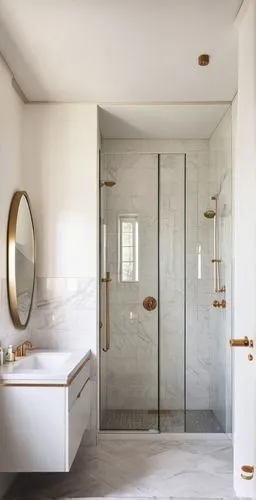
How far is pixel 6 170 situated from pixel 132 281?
4.73 feet

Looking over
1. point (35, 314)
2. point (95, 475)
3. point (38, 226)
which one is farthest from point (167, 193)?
point (95, 475)

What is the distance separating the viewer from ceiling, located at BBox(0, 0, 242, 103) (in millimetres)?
2168

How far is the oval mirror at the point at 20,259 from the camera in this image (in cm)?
282

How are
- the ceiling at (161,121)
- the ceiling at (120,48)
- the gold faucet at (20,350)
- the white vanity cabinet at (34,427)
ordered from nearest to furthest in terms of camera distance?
1. the ceiling at (120,48)
2. the white vanity cabinet at (34,427)
3. the gold faucet at (20,350)
4. the ceiling at (161,121)

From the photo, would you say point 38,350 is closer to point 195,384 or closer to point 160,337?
point 160,337

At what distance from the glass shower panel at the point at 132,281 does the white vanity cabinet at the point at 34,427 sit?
1.36 meters

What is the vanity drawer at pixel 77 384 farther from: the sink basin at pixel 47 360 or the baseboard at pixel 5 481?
the baseboard at pixel 5 481

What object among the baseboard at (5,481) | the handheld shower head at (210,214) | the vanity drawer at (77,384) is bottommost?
the baseboard at (5,481)

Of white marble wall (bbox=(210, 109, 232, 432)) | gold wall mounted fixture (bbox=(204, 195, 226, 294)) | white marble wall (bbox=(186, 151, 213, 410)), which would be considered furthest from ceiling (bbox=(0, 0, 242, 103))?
gold wall mounted fixture (bbox=(204, 195, 226, 294))

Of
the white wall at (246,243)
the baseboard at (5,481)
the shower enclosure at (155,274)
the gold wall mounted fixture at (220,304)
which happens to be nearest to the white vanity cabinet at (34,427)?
the baseboard at (5,481)

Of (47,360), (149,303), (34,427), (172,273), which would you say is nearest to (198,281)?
(172,273)

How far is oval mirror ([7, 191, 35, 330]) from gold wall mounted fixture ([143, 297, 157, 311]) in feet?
3.25

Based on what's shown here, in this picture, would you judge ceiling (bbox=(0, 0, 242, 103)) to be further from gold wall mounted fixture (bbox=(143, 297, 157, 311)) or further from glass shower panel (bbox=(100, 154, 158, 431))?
gold wall mounted fixture (bbox=(143, 297, 157, 311))

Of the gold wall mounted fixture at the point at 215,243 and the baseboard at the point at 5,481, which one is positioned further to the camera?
the gold wall mounted fixture at the point at 215,243
